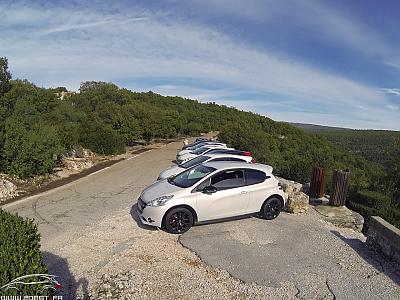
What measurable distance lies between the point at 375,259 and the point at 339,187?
13.3 ft

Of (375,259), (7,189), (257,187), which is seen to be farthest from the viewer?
(7,189)

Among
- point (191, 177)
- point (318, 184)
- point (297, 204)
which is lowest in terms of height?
point (297, 204)

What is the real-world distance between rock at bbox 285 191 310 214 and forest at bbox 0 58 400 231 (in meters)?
8.28

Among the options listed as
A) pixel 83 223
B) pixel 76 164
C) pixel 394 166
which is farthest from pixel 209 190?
pixel 394 166

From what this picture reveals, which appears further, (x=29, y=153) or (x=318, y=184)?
(x=29, y=153)

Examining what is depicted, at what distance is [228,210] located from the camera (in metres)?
7.98

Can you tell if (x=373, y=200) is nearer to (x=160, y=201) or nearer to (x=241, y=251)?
(x=241, y=251)

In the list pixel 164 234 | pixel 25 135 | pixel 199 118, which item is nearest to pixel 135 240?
pixel 164 234

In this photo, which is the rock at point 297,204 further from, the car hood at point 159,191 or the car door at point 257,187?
the car hood at point 159,191

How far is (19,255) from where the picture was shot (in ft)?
11.1

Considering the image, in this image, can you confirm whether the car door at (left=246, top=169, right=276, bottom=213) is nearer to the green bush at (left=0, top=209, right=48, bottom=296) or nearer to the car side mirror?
the car side mirror

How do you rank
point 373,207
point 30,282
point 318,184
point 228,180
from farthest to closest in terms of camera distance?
1. point 373,207
2. point 318,184
3. point 228,180
4. point 30,282

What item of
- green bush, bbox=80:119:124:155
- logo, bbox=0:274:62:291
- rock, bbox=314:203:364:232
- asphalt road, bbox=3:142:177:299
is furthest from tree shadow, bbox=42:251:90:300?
green bush, bbox=80:119:124:155

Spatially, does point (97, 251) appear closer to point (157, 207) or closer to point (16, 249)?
point (157, 207)
